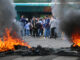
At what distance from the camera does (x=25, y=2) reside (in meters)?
19.6

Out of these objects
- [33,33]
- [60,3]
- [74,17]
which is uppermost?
[60,3]

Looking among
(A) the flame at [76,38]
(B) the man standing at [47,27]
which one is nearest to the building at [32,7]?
(B) the man standing at [47,27]

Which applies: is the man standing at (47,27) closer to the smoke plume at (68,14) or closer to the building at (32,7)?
the building at (32,7)

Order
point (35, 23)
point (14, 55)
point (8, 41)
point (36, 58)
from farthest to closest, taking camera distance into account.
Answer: point (35, 23) < point (8, 41) < point (14, 55) < point (36, 58)

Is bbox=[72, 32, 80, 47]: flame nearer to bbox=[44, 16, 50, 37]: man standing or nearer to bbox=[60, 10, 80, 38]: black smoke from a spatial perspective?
bbox=[60, 10, 80, 38]: black smoke

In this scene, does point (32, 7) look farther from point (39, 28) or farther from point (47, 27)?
point (47, 27)

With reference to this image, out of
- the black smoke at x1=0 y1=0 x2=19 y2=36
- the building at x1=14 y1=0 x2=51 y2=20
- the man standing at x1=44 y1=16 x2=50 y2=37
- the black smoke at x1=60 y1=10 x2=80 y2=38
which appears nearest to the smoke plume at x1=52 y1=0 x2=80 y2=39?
the black smoke at x1=60 y1=10 x2=80 y2=38

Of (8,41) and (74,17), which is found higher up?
(74,17)

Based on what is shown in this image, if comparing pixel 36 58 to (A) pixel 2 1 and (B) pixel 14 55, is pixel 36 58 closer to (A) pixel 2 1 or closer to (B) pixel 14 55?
(B) pixel 14 55

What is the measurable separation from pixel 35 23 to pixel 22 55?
8.87 metres

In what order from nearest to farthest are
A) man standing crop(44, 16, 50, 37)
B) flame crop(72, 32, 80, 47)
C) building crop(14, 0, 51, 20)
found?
flame crop(72, 32, 80, 47) < man standing crop(44, 16, 50, 37) < building crop(14, 0, 51, 20)

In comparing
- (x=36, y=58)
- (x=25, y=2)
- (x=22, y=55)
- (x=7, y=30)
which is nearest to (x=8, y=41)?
(x=7, y=30)

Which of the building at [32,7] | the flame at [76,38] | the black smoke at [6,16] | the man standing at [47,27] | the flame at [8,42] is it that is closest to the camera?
the flame at [8,42]

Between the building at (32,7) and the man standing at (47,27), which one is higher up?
the building at (32,7)
